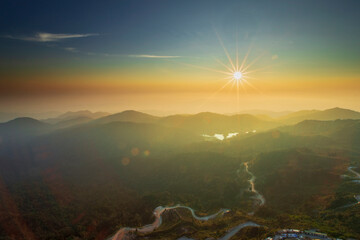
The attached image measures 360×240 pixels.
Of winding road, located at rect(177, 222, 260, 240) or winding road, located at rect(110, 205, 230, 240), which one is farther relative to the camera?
winding road, located at rect(110, 205, 230, 240)

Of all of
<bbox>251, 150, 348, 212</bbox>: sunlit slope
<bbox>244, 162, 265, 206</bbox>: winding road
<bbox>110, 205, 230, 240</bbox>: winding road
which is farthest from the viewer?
<bbox>244, 162, 265, 206</bbox>: winding road

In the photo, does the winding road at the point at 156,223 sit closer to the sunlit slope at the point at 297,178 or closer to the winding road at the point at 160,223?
the winding road at the point at 160,223

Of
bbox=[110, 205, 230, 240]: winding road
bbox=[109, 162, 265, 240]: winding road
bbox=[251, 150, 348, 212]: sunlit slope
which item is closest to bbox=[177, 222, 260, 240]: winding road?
bbox=[109, 162, 265, 240]: winding road

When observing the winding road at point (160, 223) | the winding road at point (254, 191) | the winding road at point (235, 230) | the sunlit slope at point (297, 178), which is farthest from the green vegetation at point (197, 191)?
the winding road at point (254, 191)

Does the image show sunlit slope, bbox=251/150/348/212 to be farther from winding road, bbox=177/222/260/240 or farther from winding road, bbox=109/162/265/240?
winding road, bbox=177/222/260/240

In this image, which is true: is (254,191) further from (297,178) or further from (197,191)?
(197,191)

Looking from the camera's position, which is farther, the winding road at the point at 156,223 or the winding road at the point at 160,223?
the winding road at the point at 156,223

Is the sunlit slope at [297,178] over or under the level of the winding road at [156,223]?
over

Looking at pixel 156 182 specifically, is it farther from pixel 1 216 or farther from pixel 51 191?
pixel 1 216

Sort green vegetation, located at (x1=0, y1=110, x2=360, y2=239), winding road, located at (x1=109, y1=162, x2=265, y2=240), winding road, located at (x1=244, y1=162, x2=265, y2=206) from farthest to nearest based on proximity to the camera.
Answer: winding road, located at (x1=244, y1=162, x2=265, y2=206) < green vegetation, located at (x1=0, y1=110, x2=360, y2=239) < winding road, located at (x1=109, y1=162, x2=265, y2=240)

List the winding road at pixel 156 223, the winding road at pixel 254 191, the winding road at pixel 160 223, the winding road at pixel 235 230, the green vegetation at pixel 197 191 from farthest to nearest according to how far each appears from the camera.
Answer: the winding road at pixel 254 191, the green vegetation at pixel 197 191, the winding road at pixel 156 223, the winding road at pixel 160 223, the winding road at pixel 235 230

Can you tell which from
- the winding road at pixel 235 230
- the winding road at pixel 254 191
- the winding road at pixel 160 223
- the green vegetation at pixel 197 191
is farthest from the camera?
the winding road at pixel 254 191

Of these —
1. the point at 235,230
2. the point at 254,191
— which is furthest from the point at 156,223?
the point at 254,191
